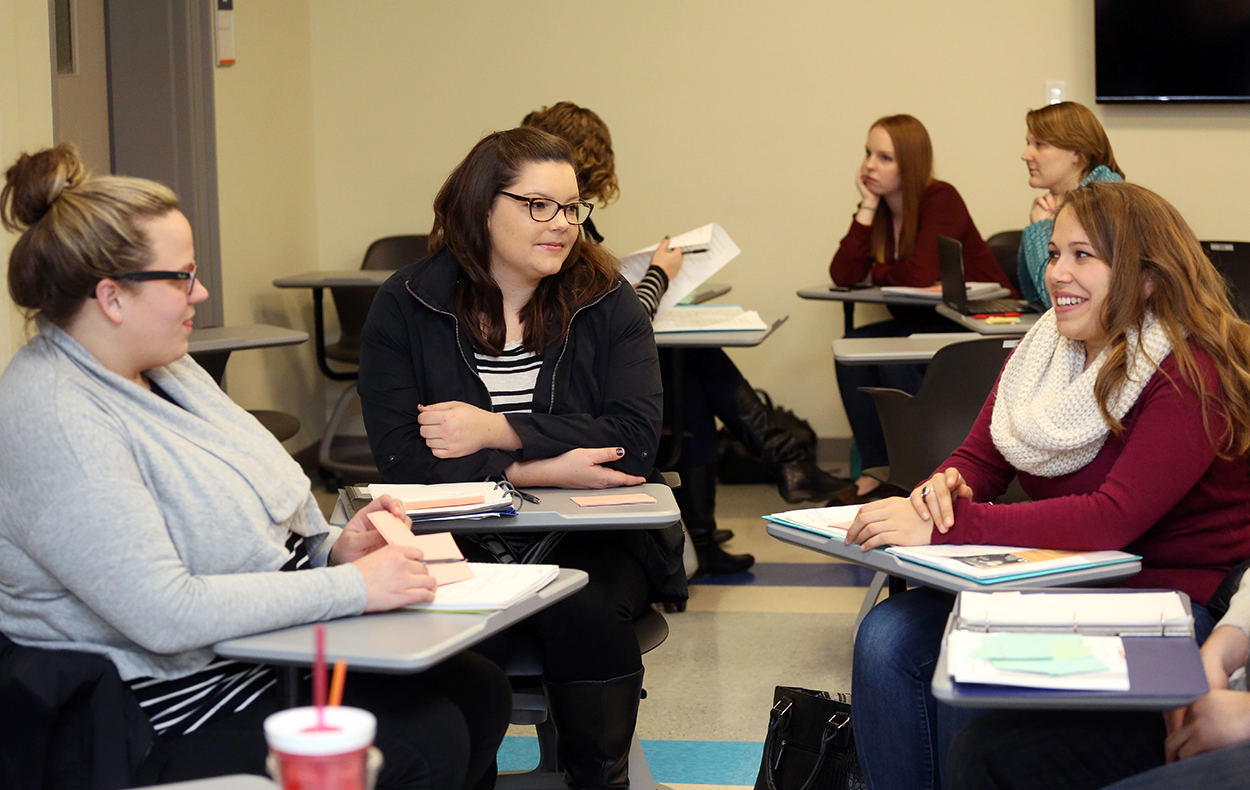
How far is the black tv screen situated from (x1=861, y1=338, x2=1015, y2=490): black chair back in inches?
107

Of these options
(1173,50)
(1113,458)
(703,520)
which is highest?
(1173,50)

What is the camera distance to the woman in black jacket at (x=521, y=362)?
6.74ft

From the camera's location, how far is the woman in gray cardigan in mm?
1261

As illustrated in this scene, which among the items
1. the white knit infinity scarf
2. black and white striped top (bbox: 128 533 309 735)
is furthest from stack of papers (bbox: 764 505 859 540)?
black and white striped top (bbox: 128 533 309 735)

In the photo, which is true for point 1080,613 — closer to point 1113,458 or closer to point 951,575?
point 951,575

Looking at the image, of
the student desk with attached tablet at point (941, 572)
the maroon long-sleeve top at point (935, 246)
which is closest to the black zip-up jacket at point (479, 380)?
the student desk with attached tablet at point (941, 572)

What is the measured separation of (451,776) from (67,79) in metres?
3.05

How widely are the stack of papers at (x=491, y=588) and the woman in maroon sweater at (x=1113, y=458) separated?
1.63ft

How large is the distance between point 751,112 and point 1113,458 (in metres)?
3.57

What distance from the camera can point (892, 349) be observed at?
3.12 meters

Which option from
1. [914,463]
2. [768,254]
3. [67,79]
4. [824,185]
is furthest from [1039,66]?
[67,79]

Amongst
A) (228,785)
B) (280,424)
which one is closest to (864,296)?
(280,424)

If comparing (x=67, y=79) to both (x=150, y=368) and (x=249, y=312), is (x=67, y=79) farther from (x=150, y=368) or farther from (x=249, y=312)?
(x=150, y=368)

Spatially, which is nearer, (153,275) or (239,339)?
(153,275)
